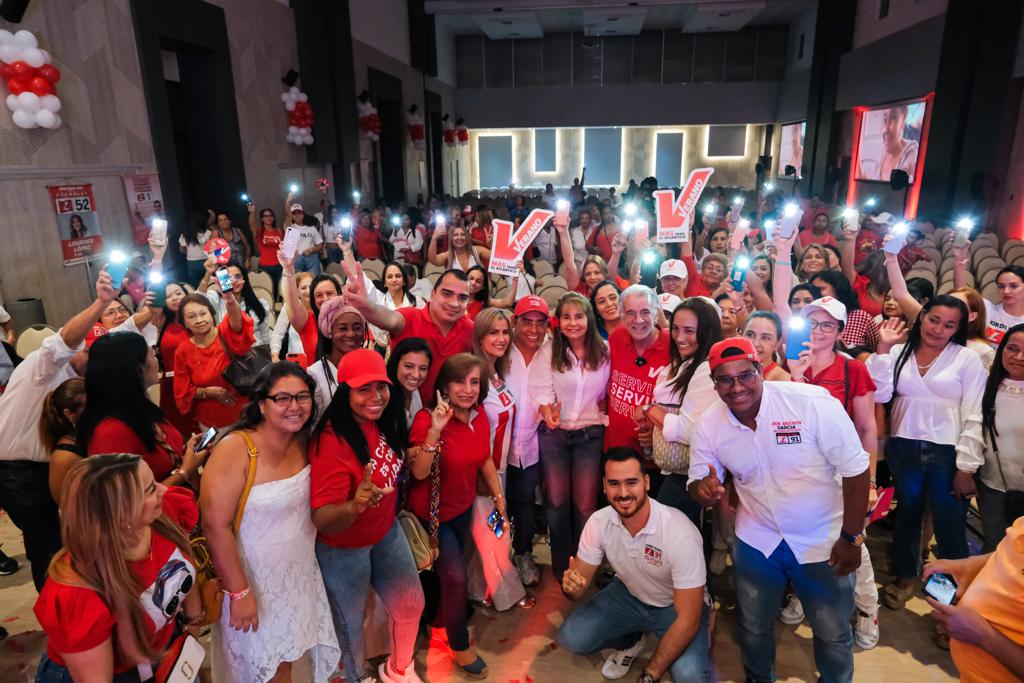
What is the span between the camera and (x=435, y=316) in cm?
334

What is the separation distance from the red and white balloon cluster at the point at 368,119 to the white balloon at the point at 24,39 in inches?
294

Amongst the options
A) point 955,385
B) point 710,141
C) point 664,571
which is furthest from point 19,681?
point 710,141

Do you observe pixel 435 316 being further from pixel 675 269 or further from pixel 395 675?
pixel 675 269

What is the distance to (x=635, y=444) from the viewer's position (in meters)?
3.16

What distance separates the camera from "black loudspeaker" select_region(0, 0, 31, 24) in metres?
5.09

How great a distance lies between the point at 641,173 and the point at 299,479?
22.6 metres

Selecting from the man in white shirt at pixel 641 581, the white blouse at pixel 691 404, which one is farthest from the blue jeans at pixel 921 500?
the man in white shirt at pixel 641 581

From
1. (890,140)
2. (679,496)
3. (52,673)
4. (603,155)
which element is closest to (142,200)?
(52,673)

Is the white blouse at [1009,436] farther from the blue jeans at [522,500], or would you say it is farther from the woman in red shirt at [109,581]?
the woman in red shirt at [109,581]

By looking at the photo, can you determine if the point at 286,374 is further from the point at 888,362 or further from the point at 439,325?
the point at 888,362

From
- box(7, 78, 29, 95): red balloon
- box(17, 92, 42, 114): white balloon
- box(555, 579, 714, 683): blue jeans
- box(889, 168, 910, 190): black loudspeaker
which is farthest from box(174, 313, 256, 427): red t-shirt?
box(889, 168, 910, 190): black loudspeaker

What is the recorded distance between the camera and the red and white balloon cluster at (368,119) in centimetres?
1248

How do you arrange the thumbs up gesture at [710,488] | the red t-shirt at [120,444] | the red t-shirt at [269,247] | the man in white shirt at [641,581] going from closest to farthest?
the red t-shirt at [120,444], the thumbs up gesture at [710,488], the man in white shirt at [641,581], the red t-shirt at [269,247]

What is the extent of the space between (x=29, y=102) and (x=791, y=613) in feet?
23.5
